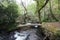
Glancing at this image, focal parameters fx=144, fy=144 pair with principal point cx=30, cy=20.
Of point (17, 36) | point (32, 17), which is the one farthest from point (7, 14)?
point (32, 17)

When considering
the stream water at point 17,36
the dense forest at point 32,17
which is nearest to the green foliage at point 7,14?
the dense forest at point 32,17

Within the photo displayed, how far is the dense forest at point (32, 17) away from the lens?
8.39 m

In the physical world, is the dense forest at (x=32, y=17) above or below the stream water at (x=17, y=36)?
above

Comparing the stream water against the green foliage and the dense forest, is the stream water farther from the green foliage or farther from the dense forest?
the green foliage

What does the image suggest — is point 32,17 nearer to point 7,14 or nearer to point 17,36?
point 7,14

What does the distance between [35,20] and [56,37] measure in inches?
219

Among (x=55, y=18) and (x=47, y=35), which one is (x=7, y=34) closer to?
(x=47, y=35)

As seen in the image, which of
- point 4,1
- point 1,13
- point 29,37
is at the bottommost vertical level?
point 29,37

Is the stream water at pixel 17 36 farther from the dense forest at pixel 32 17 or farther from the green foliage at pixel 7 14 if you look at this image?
the green foliage at pixel 7 14

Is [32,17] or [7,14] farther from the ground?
[7,14]

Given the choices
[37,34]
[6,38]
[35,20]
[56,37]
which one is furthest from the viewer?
[35,20]

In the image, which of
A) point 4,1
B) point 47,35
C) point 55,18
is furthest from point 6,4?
point 55,18

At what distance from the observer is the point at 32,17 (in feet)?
41.2

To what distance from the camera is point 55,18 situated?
12750 millimetres
